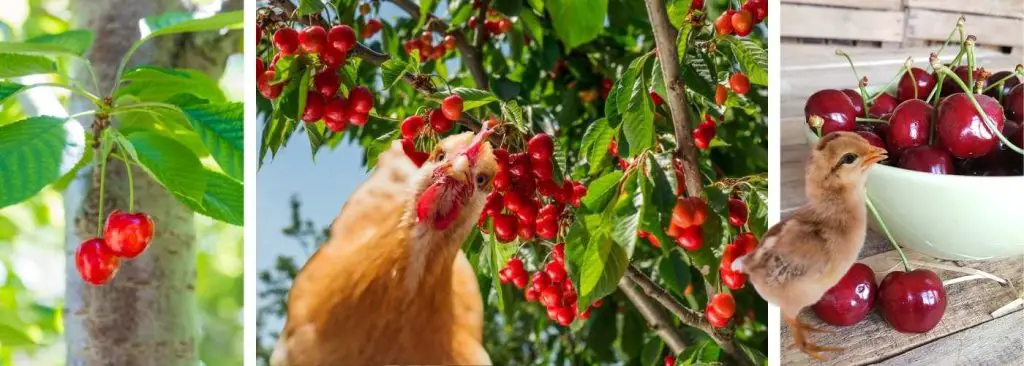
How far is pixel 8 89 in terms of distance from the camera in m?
0.77

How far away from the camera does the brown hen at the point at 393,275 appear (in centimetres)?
75

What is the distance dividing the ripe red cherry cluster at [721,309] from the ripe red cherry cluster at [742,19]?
0.77ft

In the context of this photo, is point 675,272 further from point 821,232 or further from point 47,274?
point 47,274

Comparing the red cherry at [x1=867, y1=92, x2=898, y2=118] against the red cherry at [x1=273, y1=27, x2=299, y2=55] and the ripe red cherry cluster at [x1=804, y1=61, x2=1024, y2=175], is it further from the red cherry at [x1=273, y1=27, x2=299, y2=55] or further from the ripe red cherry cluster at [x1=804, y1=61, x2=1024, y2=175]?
the red cherry at [x1=273, y1=27, x2=299, y2=55]

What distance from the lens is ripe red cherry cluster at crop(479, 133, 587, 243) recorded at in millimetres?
740

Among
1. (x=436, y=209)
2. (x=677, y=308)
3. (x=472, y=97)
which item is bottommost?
(x=677, y=308)

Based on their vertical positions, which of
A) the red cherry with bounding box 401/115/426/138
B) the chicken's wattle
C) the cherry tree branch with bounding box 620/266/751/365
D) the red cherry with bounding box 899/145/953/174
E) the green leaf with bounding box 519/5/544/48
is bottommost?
the cherry tree branch with bounding box 620/266/751/365

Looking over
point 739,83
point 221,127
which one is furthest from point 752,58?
point 221,127

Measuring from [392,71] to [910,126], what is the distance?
0.43 meters

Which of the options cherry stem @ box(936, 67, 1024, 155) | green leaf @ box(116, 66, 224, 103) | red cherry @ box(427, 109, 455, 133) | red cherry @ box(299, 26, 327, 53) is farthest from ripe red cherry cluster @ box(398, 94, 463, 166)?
cherry stem @ box(936, 67, 1024, 155)

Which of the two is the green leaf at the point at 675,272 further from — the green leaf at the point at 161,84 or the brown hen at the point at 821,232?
the green leaf at the point at 161,84

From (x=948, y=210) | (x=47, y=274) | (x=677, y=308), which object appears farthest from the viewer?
(x=47, y=274)

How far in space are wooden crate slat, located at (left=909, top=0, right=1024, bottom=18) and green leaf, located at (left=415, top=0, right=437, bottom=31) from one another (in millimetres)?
427

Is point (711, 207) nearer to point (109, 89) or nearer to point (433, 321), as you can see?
point (433, 321)
